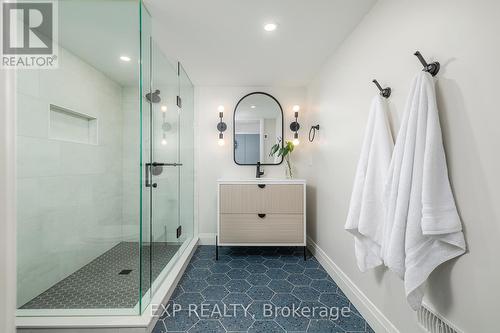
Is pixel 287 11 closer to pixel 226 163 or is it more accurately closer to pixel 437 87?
pixel 437 87

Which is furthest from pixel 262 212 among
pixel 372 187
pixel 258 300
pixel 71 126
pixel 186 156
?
pixel 71 126

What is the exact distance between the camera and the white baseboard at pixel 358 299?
4.31ft

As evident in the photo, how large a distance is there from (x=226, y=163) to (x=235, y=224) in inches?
32.6

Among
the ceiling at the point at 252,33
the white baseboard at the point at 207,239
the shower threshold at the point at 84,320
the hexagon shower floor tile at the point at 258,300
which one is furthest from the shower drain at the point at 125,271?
the ceiling at the point at 252,33

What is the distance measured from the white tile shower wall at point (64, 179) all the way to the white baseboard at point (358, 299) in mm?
1761

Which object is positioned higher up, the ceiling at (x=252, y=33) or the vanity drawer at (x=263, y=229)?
the ceiling at (x=252, y=33)

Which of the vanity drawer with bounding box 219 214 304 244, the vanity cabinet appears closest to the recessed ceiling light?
the vanity cabinet

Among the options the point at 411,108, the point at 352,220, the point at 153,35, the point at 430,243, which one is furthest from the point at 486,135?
the point at 153,35

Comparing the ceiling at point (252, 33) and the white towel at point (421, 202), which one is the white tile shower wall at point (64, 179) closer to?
the ceiling at point (252, 33)

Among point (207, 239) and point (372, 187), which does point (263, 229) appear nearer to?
point (207, 239)

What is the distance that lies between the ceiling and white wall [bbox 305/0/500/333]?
276mm

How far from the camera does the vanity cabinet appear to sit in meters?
2.39

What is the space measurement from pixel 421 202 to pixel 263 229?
5.41 feet

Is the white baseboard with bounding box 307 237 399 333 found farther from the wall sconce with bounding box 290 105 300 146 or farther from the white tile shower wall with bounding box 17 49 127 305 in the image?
the white tile shower wall with bounding box 17 49 127 305
